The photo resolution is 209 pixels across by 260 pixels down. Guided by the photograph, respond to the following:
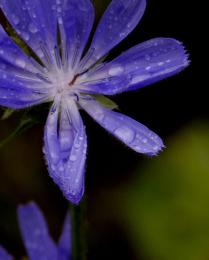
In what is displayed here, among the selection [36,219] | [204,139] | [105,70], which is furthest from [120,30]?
[204,139]

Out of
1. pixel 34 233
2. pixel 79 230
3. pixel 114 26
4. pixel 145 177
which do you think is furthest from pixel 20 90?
pixel 145 177

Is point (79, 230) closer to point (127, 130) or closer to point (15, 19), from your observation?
point (127, 130)

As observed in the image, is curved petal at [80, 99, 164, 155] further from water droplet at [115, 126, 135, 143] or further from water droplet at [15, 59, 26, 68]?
water droplet at [15, 59, 26, 68]

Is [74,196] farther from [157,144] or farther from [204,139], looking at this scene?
[204,139]

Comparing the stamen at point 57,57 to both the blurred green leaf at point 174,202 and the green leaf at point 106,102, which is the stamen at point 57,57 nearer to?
the green leaf at point 106,102

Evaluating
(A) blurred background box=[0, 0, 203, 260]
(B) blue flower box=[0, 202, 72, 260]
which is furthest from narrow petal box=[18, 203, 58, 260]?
(A) blurred background box=[0, 0, 203, 260]

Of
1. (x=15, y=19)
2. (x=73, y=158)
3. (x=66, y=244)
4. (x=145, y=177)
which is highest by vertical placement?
(x=15, y=19)
